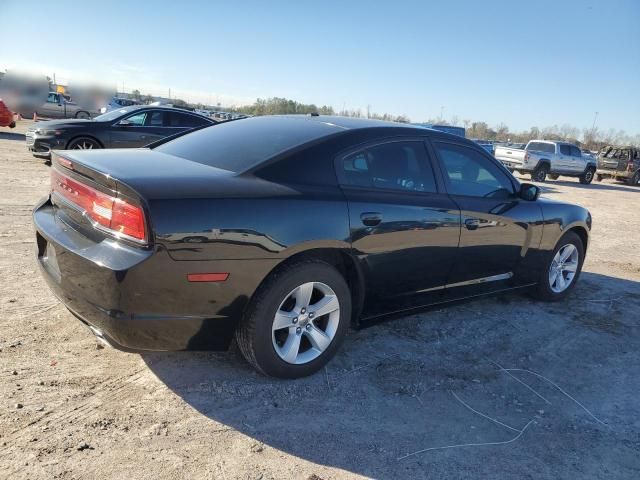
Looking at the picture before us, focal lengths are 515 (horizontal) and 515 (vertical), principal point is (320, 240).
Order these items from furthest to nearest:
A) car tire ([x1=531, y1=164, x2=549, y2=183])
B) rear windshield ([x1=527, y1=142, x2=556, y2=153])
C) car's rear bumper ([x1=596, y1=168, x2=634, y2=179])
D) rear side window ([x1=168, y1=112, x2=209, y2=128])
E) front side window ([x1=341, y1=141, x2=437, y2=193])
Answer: car's rear bumper ([x1=596, y1=168, x2=634, y2=179]), rear windshield ([x1=527, y1=142, x2=556, y2=153]), car tire ([x1=531, y1=164, x2=549, y2=183]), rear side window ([x1=168, y1=112, x2=209, y2=128]), front side window ([x1=341, y1=141, x2=437, y2=193])

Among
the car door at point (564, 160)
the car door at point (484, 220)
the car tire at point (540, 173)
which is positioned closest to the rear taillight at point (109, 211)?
the car door at point (484, 220)

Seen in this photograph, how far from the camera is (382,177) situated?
11.6ft

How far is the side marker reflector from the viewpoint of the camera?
2.62m

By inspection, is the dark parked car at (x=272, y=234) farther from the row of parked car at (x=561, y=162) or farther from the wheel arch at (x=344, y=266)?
the row of parked car at (x=561, y=162)

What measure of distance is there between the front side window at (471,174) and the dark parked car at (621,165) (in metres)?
25.1

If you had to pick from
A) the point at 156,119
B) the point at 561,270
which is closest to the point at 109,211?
the point at 561,270

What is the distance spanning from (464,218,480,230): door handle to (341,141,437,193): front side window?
371mm

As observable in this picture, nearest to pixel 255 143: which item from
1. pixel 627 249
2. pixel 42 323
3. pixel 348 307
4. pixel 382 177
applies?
pixel 382 177

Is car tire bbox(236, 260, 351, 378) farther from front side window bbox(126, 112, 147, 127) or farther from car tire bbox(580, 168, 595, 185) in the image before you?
car tire bbox(580, 168, 595, 185)

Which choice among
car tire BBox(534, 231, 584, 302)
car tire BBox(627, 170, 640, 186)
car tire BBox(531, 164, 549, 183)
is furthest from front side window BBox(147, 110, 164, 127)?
car tire BBox(627, 170, 640, 186)

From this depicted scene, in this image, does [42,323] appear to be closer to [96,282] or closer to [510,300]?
[96,282]

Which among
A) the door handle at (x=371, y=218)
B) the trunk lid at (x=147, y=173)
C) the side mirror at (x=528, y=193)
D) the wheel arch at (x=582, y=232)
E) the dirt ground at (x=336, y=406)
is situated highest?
the trunk lid at (x=147, y=173)

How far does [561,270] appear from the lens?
17.1 ft

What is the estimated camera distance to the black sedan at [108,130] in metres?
11.0
